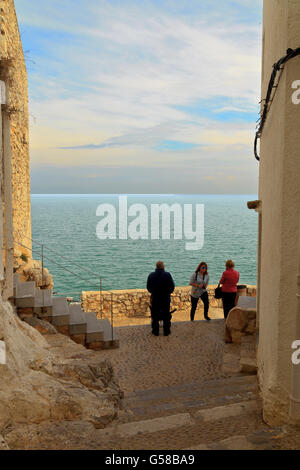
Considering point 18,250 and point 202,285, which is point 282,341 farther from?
point 18,250

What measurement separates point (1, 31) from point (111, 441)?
24.5 ft

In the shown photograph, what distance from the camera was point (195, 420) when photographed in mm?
3727

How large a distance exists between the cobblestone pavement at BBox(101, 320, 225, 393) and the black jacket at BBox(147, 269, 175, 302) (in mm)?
932

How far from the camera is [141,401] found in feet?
15.6

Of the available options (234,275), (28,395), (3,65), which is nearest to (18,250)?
(3,65)

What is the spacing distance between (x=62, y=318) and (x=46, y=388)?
3614 mm

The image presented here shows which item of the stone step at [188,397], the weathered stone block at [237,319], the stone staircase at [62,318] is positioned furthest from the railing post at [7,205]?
the weathered stone block at [237,319]

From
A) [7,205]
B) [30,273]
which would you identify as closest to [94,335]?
[7,205]

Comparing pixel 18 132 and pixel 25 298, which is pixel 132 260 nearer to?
pixel 18 132

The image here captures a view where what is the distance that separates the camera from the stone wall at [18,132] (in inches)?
348

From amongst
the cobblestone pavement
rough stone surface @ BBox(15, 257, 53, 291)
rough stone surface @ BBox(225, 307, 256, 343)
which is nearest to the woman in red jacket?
the cobblestone pavement

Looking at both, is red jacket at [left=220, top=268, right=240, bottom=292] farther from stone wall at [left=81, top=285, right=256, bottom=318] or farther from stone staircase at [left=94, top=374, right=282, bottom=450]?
stone wall at [left=81, top=285, right=256, bottom=318]

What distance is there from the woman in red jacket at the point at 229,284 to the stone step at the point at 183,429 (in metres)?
4.20

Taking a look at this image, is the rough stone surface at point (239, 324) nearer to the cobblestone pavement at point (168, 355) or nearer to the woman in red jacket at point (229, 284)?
the cobblestone pavement at point (168, 355)
